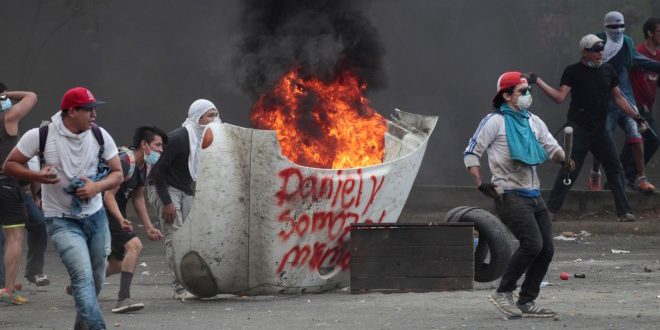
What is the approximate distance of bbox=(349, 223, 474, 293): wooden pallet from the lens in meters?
10.7

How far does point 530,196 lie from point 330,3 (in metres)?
5.76

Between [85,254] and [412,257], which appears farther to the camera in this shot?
[412,257]

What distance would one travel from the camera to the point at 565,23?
19.5 meters

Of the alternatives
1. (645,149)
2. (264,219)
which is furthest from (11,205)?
(645,149)

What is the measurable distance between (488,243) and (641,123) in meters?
4.94

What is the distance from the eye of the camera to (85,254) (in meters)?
8.34

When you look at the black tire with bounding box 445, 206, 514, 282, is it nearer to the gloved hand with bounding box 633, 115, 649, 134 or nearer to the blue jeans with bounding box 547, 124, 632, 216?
the blue jeans with bounding box 547, 124, 632, 216

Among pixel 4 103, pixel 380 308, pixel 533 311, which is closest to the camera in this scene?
pixel 533 311

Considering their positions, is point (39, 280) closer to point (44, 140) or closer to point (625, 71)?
point (44, 140)

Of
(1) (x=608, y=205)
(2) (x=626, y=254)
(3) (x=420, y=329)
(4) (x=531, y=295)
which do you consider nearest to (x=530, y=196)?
(4) (x=531, y=295)

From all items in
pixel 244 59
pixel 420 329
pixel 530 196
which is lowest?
pixel 420 329

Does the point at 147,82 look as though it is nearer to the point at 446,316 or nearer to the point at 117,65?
the point at 117,65

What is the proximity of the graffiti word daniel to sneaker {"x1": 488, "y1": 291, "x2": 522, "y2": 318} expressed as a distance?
184 cm

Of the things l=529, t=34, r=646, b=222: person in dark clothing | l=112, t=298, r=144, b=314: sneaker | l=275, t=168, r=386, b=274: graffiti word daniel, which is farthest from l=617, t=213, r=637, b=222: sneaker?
l=112, t=298, r=144, b=314: sneaker
